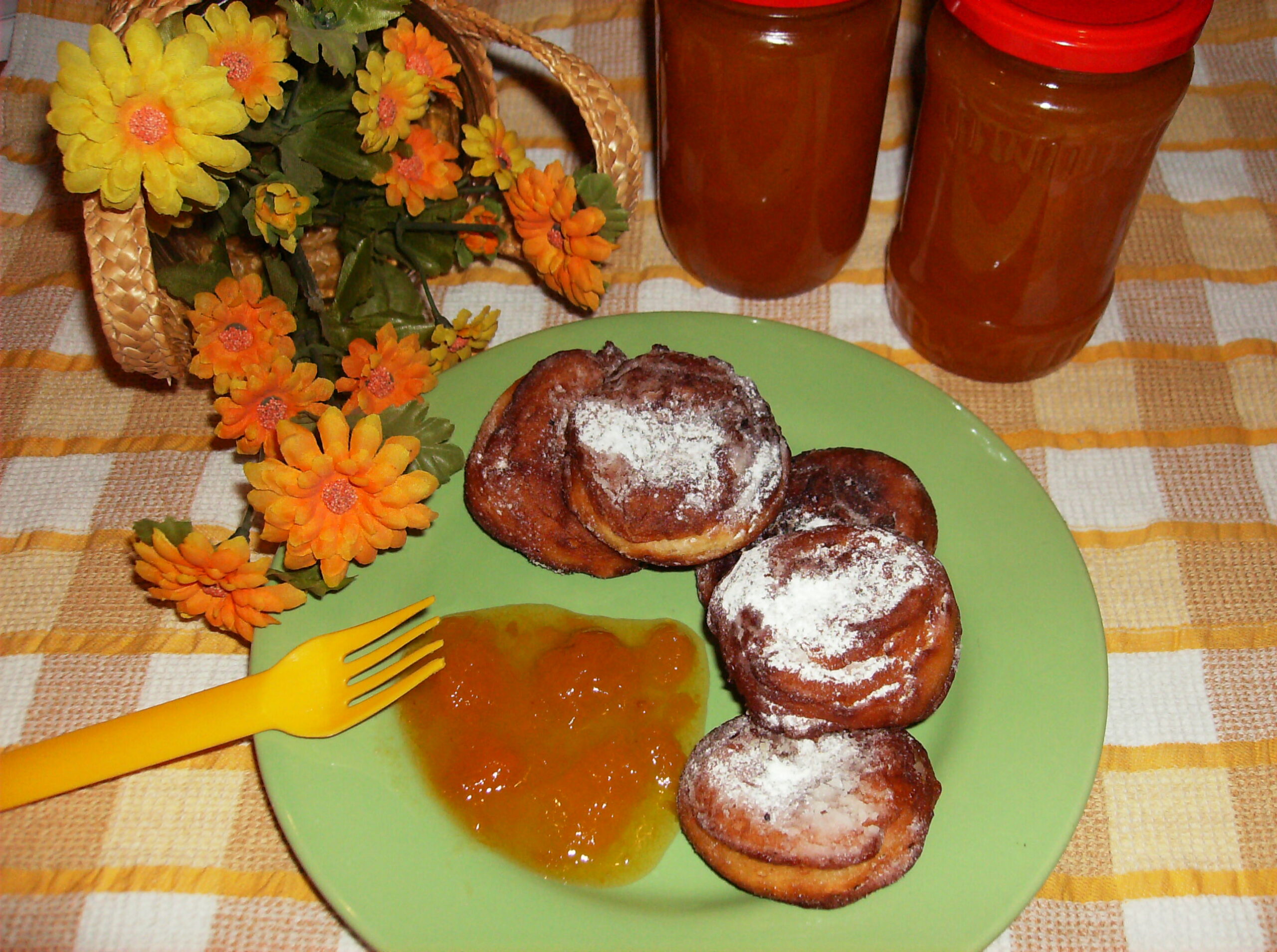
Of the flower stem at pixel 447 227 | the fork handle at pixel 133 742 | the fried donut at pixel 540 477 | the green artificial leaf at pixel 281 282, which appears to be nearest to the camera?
the fork handle at pixel 133 742

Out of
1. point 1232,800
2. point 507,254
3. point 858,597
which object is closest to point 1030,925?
point 1232,800

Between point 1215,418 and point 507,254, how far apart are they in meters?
1.98

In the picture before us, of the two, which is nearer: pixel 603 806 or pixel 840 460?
pixel 603 806

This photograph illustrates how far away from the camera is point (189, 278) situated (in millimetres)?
2135

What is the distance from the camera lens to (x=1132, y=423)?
104 inches

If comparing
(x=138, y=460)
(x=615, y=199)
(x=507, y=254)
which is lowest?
(x=138, y=460)

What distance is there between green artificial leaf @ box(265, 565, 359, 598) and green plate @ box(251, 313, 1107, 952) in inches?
2.6

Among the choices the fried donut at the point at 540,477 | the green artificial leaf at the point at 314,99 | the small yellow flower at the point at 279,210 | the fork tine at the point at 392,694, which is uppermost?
the green artificial leaf at the point at 314,99

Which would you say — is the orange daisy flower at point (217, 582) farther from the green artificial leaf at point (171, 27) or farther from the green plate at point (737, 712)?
the green artificial leaf at point (171, 27)

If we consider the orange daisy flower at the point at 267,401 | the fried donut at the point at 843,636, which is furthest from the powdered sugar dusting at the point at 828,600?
the orange daisy flower at the point at 267,401

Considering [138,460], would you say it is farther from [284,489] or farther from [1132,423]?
[1132,423]

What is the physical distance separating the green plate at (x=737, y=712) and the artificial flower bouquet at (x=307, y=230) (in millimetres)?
227

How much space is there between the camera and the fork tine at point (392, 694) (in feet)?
6.47

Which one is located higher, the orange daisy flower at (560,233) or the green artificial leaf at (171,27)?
the green artificial leaf at (171,27)
